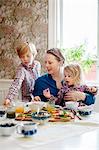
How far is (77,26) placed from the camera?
428 centimetres

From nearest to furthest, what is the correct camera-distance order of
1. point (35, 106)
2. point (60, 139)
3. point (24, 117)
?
point (60, 139) → point (24, 117) → point (35, 106)

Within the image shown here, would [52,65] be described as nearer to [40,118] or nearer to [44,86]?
[44,86]

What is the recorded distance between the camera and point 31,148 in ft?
5.46

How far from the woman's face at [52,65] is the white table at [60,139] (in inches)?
37.2

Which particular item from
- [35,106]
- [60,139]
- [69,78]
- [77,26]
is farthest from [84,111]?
[77,26]

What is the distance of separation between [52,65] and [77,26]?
4.42 feet

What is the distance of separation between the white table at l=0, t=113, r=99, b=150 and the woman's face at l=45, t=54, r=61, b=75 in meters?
0.94

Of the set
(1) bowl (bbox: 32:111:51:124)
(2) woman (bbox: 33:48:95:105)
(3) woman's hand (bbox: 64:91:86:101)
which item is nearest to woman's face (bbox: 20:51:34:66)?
(2) woman (bbox: 33:48:95:105)

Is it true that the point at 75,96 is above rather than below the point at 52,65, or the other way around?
below

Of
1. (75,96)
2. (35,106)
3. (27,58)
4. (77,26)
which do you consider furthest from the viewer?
(77,26)

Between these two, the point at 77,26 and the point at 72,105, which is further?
the point at 77,26

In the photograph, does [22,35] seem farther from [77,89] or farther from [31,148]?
[31,148]

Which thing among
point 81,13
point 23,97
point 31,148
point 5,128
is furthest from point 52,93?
point 81,13

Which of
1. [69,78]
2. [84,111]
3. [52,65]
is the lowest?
[84,111]
